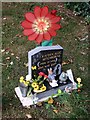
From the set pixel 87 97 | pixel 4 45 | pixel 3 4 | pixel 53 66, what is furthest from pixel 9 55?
pixel 3 4

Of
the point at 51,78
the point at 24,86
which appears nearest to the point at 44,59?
the point at 51,78

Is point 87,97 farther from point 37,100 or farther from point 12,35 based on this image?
point 12,35

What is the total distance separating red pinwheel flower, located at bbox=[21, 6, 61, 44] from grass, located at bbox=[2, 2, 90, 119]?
2.85ft

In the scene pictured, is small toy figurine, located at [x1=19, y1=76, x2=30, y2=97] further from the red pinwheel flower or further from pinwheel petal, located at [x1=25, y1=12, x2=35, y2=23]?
pinwheel petal, located at [x1=25, y1=12, x2=35, y2=23]

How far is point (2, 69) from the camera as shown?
459cm

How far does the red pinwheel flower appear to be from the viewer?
373cm

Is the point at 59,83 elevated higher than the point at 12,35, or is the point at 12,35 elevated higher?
the point at 12,35

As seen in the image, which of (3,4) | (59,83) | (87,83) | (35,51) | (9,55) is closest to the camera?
(35,51)

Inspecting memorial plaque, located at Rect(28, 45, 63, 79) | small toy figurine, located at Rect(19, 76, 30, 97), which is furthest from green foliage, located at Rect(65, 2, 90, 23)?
small toy figurine, located at Rect(19, 76, 30, 97)

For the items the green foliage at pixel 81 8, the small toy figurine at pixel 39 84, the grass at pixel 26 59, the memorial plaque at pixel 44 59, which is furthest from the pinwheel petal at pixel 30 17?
the green foliage at pixel 81 8

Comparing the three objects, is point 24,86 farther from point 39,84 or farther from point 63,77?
point 63,77

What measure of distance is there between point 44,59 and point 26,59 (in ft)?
3.00

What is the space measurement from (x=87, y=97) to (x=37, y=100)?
2.29ft

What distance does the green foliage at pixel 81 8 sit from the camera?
19.6 ft
